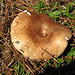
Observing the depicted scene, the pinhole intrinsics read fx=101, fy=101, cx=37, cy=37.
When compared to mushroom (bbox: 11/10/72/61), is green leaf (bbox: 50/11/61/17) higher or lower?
higher

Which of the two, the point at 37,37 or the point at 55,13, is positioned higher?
the point at 55,13

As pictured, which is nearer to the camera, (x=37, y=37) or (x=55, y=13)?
(x=37, y=37)

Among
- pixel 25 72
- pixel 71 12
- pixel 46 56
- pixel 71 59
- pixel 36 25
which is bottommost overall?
pixel 25 72

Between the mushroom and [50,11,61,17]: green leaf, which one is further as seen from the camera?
[50,11,61,17]: green leaf

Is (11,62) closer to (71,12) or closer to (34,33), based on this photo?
(34,33)

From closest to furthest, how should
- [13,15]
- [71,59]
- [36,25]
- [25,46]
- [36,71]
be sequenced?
[25,46] → [36,25] → [36,71] → [71,59] → [13,15]

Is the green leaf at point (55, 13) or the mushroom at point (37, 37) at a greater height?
the green leaf at point (55, 13)

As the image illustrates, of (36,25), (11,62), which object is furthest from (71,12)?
(11,62)

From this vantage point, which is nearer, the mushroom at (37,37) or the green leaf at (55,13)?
the mushroom at (37,37)
